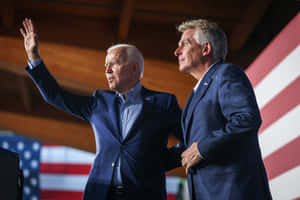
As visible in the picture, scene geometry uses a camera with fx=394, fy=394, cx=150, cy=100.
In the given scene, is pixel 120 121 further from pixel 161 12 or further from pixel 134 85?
pixel 161 12

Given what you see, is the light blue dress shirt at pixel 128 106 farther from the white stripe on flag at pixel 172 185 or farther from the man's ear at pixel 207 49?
the white stripe on flag at pixel 172 185

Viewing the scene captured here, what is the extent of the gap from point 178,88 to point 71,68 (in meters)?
1.02

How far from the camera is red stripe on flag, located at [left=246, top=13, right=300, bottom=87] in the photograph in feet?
7.96

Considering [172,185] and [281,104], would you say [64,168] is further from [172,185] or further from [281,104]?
[281,104]

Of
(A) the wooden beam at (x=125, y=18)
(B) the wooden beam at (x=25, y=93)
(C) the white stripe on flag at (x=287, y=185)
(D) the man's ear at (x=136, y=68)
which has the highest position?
(B) the wooden beam at (x=25, y=93)

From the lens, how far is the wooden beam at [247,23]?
3.08 m

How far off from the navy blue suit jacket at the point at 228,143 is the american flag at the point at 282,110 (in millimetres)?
1003

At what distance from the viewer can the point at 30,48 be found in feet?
5.91

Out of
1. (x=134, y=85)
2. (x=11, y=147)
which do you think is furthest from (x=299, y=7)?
(x=11, y=147)

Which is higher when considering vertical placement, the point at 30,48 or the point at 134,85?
the point at 30,48

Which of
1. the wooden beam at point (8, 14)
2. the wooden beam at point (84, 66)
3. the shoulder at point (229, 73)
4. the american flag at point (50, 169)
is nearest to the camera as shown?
the shoulder at point (229, 73)

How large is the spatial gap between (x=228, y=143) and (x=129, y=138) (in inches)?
20.4

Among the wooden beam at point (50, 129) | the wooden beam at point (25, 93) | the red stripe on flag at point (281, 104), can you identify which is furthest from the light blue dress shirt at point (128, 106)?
the wooden beam at point (50, 129)

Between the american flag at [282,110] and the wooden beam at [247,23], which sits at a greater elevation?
the wooden beam at [247,23]
